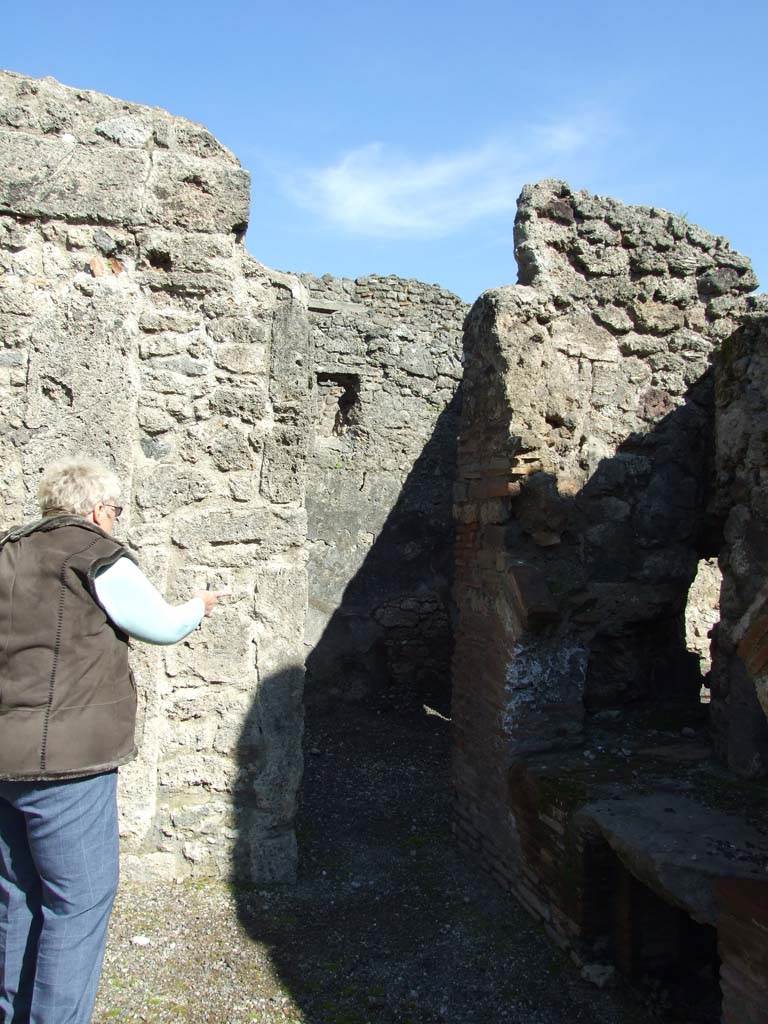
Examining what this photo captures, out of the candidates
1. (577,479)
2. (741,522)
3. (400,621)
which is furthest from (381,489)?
(741,522)

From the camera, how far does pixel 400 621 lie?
7742mm

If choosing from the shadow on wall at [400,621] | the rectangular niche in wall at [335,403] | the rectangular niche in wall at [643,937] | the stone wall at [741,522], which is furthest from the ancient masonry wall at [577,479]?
the rectangular niche in wall at [335,403]

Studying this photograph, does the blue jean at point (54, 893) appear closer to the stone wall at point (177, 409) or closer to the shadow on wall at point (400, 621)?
the stone wall at point (177, 409)

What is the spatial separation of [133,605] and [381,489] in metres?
5.86

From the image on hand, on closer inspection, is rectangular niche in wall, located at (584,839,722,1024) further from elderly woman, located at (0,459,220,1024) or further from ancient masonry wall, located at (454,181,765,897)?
elderly woman, located at (0,459,220,1024)

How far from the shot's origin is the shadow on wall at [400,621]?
24.9 feet

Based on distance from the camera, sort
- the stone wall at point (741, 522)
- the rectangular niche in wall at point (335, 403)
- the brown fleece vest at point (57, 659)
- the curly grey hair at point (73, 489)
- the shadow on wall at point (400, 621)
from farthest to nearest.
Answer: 1. the rectangular niche in wall at point (335, 403)
2. the shadow on wall at point (400, 621)
3. the stone wall at point (741, 522)
4. the curly grey hair at point (73, 489)
5. the brown fleece vest at point (57, 659)

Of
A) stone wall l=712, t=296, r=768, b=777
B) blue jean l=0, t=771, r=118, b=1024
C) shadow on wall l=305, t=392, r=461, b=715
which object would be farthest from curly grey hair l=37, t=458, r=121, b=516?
shadow on wall l=305, t=392, r=461, b=715

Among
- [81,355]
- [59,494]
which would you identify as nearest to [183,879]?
[59,494]

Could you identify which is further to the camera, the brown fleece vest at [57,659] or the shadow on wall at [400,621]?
the shadow on wall at [400,621]

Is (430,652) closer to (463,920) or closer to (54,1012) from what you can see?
(463,920)

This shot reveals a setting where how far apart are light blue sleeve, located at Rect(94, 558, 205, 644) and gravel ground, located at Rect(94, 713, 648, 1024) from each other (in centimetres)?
132

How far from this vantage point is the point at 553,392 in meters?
4.07

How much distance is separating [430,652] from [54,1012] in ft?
18.9
